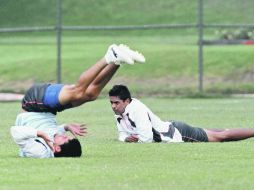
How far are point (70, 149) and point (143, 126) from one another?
7.18 ft

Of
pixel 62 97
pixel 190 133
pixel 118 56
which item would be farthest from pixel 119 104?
pixel 118 56

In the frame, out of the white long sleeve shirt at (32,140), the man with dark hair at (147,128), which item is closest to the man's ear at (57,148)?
the white long sleeve shirt at (32,140)

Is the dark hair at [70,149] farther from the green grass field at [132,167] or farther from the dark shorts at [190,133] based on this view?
the dark shorts at [190,133]

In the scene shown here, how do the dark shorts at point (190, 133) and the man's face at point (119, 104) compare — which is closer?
the man's face at point (119, 104)

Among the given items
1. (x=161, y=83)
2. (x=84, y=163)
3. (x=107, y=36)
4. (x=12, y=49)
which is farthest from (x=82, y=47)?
(x=84, y=163)

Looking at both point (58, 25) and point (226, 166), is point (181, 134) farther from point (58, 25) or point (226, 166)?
point (58, 25)

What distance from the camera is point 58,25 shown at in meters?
29.6

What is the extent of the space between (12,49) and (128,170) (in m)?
31.6

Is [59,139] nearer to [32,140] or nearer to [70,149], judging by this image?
[70,149]

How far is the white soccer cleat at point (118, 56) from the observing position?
48.8 ft

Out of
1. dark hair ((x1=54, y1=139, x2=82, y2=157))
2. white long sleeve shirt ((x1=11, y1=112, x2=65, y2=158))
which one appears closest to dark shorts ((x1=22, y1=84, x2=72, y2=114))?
white long sleeve shirt ((x1=11, y1=112, x2=65, y2=158))

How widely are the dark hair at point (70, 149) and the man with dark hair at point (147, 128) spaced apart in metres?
2.08

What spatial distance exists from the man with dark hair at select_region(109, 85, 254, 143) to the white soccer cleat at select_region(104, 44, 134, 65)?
1.54 meters

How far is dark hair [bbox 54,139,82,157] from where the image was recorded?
14.3 metres
